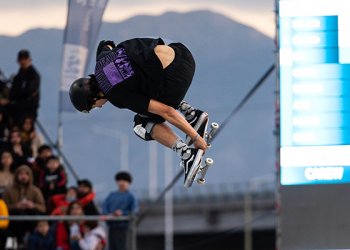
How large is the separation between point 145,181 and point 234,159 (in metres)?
15.2

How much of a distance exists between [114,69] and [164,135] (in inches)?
38.3

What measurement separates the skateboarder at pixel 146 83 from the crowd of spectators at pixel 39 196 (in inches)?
182

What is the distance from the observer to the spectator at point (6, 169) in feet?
57.1

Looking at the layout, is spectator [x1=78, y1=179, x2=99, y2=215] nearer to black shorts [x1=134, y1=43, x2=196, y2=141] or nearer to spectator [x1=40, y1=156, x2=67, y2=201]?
spectator [x1=40, y1=156, x2=67, y2=201]

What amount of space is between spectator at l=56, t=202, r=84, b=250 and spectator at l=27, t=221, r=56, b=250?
0.40 ft

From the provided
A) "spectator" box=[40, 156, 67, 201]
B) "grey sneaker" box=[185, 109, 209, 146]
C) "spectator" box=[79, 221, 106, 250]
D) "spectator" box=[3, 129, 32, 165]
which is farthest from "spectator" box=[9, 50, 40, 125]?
"grey sneaker" box=[185, 109, 209, 146]

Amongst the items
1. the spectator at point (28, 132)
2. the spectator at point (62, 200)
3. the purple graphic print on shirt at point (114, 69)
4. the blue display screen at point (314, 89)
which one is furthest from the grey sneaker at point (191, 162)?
the spectator at point (28, 132)

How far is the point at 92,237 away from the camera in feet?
54.5

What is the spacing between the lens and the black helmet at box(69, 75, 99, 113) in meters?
12.0

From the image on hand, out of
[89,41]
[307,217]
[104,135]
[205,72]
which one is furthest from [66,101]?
[104,135]

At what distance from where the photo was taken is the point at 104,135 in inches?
2589

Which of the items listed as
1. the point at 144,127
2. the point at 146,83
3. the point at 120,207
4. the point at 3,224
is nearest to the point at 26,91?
the point at 120,207

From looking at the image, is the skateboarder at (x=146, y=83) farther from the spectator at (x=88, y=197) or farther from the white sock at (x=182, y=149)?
the spectator at (x=88, y=197)

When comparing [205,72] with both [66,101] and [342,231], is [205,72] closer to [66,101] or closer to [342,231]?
[66,101]
